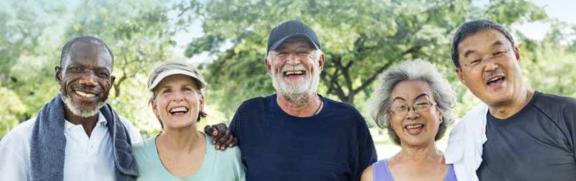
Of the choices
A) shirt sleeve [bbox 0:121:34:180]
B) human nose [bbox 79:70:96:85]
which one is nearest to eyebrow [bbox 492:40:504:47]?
human nose [bbox 79:70:96:85]

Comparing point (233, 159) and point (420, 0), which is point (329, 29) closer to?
point (420, 0)

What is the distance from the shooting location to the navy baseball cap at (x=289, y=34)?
3.65 m

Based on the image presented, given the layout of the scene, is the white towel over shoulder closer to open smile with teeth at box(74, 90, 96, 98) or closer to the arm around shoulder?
the arm around shoulder

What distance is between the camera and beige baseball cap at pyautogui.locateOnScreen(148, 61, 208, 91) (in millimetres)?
3254

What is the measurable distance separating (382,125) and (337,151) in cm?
31

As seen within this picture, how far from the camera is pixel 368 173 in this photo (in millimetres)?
3383

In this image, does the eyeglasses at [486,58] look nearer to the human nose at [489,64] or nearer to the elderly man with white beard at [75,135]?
the human nose at [489,64]

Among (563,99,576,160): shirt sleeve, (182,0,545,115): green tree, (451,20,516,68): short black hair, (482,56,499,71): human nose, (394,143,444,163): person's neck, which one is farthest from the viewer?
(182,0,545,115): green tree

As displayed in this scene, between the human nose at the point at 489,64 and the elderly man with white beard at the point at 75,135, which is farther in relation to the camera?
the elderly man with white beard at the point at 75,135

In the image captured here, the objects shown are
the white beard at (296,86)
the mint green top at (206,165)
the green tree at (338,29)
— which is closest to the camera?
the mint green top at (206,165)

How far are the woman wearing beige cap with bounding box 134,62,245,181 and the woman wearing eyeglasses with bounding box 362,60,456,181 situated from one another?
0.82m

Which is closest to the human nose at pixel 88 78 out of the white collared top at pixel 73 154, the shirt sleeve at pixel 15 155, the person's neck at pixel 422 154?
the white collared top at pixel 73 154

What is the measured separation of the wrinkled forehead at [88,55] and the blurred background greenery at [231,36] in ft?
28.7

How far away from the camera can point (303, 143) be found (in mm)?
3467
